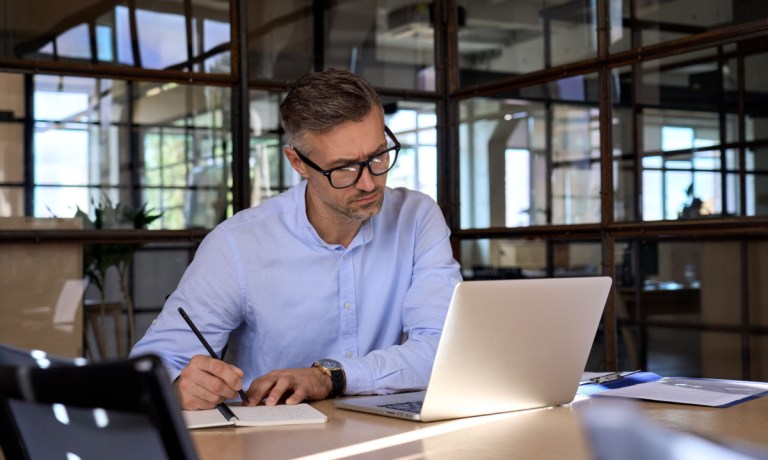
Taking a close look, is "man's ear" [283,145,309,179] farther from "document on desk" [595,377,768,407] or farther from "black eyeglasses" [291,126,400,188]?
"document on desk" [595,377,768,407]

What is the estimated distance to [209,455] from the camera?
1.36 m

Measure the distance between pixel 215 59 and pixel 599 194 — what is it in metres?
1.66

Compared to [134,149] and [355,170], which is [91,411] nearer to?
[355,170]

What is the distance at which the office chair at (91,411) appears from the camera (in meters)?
0.73

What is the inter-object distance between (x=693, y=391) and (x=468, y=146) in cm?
253

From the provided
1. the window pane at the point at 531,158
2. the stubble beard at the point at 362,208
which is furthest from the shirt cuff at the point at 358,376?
the window pane at the point at 531,158

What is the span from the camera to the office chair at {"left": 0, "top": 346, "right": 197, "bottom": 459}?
2.40ft

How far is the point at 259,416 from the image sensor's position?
1.62 metres

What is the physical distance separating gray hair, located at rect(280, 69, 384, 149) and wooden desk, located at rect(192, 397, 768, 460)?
755 millimetres

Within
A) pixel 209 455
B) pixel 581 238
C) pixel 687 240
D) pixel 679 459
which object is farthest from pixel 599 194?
pixel 679 459

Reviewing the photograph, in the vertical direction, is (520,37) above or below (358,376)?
above

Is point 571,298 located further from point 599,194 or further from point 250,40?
point 250,40

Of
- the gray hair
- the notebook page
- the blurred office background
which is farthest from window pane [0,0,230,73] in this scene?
the notebook page

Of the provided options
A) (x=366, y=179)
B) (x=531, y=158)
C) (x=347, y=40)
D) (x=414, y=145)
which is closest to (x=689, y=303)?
(x=531, y=158)
